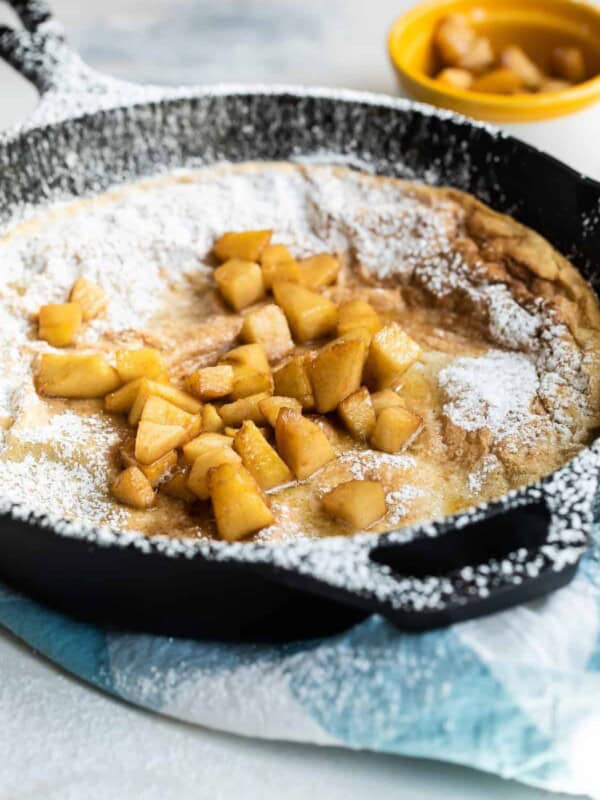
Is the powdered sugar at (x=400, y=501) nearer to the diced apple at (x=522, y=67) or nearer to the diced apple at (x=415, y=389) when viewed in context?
the diced apple at (x=415, y=389)

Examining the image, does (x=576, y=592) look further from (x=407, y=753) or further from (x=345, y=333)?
(x=345, y=333)

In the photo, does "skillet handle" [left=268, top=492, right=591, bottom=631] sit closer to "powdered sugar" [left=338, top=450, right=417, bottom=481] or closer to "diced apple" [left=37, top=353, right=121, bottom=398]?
"powdered sugar" [left=338, top=450, right=417, bottom=481]

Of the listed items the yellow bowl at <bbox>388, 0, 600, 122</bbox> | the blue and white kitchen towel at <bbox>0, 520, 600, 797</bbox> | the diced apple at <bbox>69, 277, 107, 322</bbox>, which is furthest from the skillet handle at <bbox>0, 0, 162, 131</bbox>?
the blue and white kitchen towel at <bbox>0, 520, 600, 797</bbox>

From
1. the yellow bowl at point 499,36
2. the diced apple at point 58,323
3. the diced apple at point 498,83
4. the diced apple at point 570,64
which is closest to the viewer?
the diced apple at point 58,323

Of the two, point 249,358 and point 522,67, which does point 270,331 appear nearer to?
point 249,358

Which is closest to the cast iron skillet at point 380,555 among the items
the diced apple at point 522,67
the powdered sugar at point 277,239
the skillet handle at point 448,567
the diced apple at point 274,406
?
the skillet handle at point 448,567

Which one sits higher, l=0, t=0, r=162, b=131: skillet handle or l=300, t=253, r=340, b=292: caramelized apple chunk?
l=0, t=0, r=162, b=131: skillet handle
